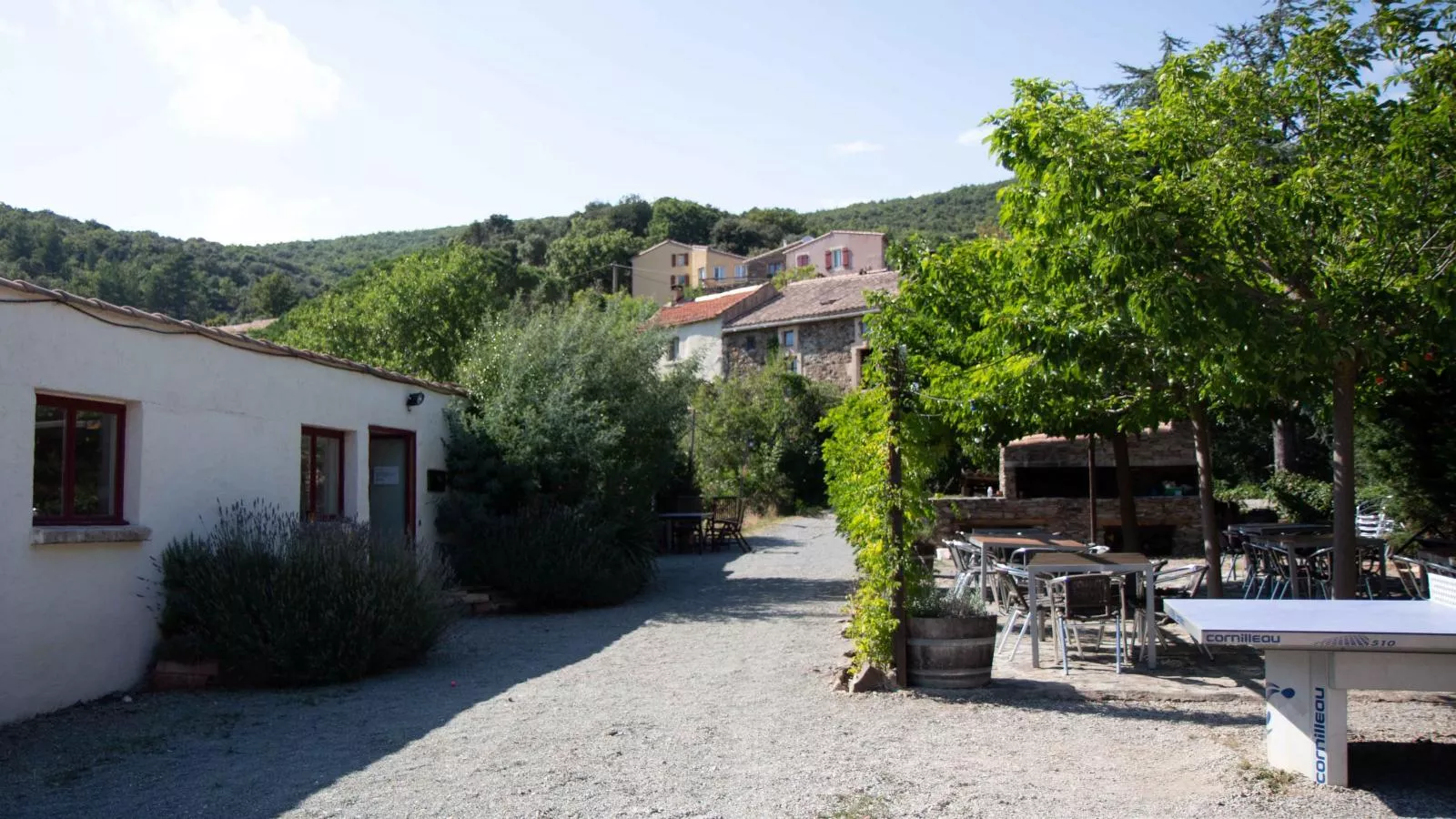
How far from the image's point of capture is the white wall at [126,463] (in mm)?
6812

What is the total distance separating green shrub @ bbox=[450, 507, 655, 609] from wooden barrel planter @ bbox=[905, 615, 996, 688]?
18.3 ft

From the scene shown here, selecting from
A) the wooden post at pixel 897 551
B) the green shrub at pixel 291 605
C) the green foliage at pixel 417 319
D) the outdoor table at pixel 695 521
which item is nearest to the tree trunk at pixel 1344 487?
the wooden post at pixel 897 551

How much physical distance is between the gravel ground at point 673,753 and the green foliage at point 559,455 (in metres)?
3.79

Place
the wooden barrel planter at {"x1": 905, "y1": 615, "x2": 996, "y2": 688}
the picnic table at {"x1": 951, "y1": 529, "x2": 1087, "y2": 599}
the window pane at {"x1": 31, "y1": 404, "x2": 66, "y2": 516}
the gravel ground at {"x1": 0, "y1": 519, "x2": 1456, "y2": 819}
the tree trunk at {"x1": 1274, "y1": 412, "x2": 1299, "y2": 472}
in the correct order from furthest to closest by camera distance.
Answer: the tree trunk at {"x1": 1274, "y1": 412, "x2": 1299, "y2": 472} → the picnic table at {"x1": 951, "y1": 529, "x2": 1087, "y2": 599} → the window pane at {"x1": 31, "y1": 404, "x2": 66, "y2": 516} → the wooden barrel planter at {"x1": 905, "y1": 615, "x2": 996, "y2": 688} → the gravel ground at {"x1": 0, "y1": 519, "x2": 1456, "y2": 819}

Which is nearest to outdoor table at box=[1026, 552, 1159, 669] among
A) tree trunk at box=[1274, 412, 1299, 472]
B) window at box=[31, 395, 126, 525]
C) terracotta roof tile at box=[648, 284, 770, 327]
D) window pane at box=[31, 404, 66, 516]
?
window at box=[31, 395, 126, 525]

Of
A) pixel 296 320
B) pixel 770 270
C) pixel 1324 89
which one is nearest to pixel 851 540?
pixel 1324 89

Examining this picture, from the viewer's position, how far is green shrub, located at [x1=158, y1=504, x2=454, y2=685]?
25.5ft

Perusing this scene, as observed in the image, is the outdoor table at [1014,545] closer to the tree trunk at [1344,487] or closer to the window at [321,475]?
the tree trunk at [1344,487]

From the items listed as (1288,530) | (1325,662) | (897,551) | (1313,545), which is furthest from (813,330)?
(1325,662)

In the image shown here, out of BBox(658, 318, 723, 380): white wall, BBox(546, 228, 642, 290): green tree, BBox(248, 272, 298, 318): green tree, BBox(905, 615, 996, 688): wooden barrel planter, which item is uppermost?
BBox(546, 228, 642, 290): green tree

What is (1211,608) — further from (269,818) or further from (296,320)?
(296,320)

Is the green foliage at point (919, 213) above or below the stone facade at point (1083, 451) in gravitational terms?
above

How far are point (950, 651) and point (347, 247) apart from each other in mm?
84256

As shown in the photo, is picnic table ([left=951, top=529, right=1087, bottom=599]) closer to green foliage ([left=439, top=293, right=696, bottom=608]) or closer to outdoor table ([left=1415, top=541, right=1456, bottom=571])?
outdoor table ([left=1415, top=541, right=1456, bottom=571])
